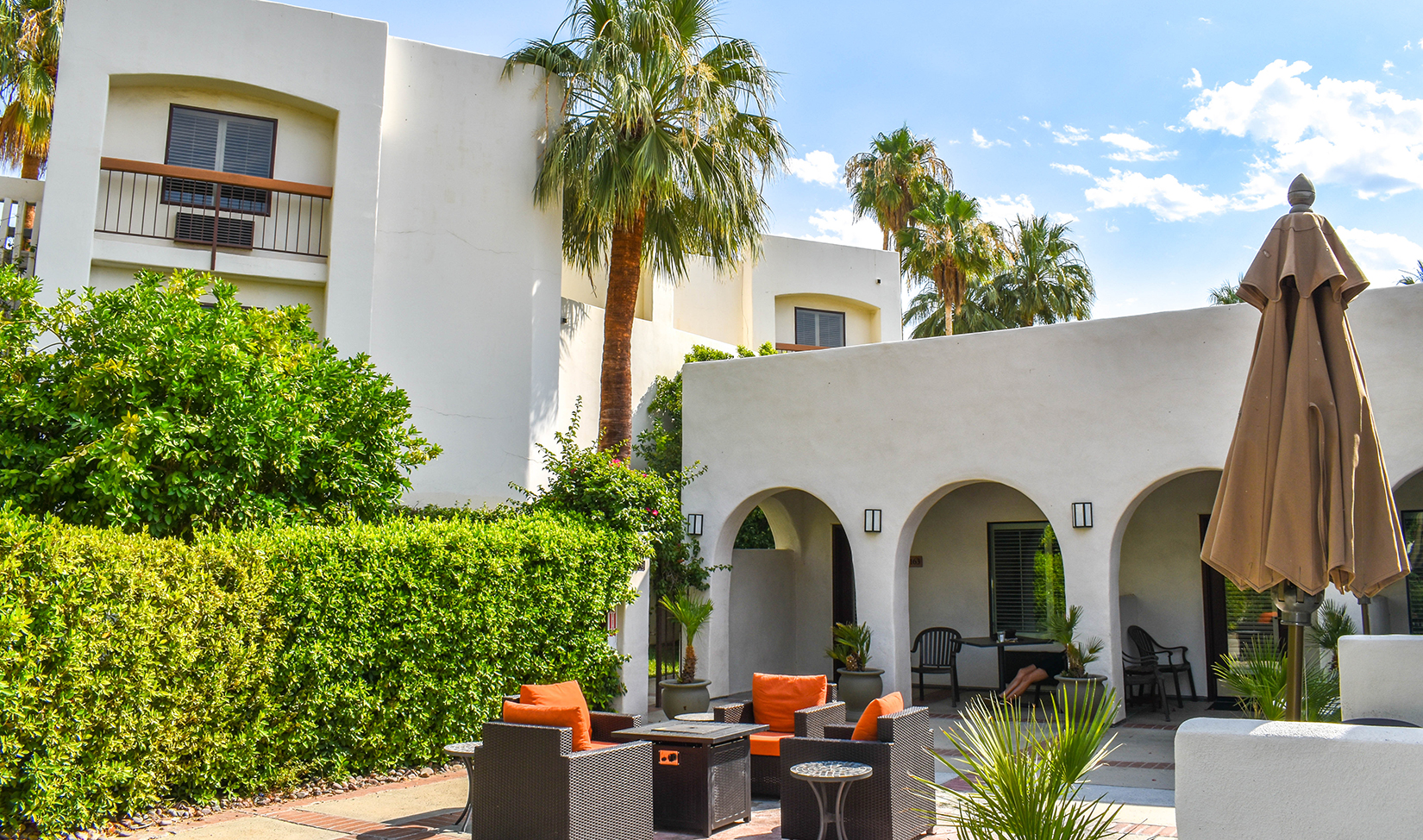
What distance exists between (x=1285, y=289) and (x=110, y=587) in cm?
765

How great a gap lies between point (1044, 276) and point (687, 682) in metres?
18.5

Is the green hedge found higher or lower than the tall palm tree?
lower

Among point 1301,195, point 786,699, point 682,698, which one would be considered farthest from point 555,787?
point 1301,195

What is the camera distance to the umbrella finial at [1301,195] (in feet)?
18.6

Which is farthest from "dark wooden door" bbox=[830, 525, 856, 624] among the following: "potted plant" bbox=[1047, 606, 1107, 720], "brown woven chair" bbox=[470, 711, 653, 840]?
"brown woven chair" bbox=[470, 711, 653, 840]

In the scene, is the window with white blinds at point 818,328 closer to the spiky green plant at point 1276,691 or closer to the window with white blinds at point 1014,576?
the window with white blinds at point 1014,576

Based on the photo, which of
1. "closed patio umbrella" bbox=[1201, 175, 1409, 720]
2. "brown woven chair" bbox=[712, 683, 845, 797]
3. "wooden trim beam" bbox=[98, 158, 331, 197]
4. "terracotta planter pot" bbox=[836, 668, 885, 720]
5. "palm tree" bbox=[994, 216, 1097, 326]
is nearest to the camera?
"closed patio umbrella" bbox=[1201, 175, 1409, 720]

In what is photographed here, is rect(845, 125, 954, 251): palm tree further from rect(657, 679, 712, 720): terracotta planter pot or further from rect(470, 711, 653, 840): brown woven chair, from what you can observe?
rect(470, 711, 653, 840): brown woven chair

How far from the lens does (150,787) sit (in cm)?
677

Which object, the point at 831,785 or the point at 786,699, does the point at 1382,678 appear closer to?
the point at 831,785

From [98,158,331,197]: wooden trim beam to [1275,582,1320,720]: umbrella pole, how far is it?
12.8 meters

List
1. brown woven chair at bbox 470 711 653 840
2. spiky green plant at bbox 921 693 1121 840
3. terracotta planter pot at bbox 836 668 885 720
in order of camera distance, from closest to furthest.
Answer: spiky green plant at bbox 921 693 1121 840
brown woven chair at bbox 470 711 653 840
terracotta planter pot at bbox 836 668 885 720

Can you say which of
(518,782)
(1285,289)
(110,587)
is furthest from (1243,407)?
(110,587)

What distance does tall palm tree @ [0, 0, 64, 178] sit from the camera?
53.5 ft
